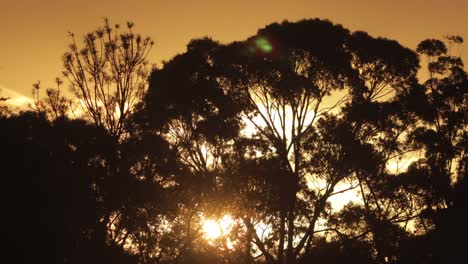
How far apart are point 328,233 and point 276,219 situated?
178 inches

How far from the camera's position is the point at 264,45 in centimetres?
2262

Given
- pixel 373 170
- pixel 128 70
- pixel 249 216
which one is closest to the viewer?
pixel 128 70

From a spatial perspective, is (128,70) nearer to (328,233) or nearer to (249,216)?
(249,216)

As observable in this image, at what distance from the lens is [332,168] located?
23109mm

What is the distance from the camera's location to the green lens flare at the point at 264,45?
2244cm

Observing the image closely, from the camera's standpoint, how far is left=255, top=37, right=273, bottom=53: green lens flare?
883 inches

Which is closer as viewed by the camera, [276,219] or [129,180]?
[129,180]

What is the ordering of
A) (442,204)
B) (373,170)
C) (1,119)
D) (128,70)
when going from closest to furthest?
(1,119)
(128,70)
(373,170)
(442,204)

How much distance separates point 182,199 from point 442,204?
16606 millimetres

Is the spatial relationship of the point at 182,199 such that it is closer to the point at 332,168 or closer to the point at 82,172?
the point at 82,172

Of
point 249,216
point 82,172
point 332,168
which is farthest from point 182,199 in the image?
point 332,168

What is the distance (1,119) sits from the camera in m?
15.4

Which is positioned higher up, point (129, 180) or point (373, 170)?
point (373, 170)

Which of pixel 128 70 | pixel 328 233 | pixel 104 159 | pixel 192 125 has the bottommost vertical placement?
pixel 328 233
